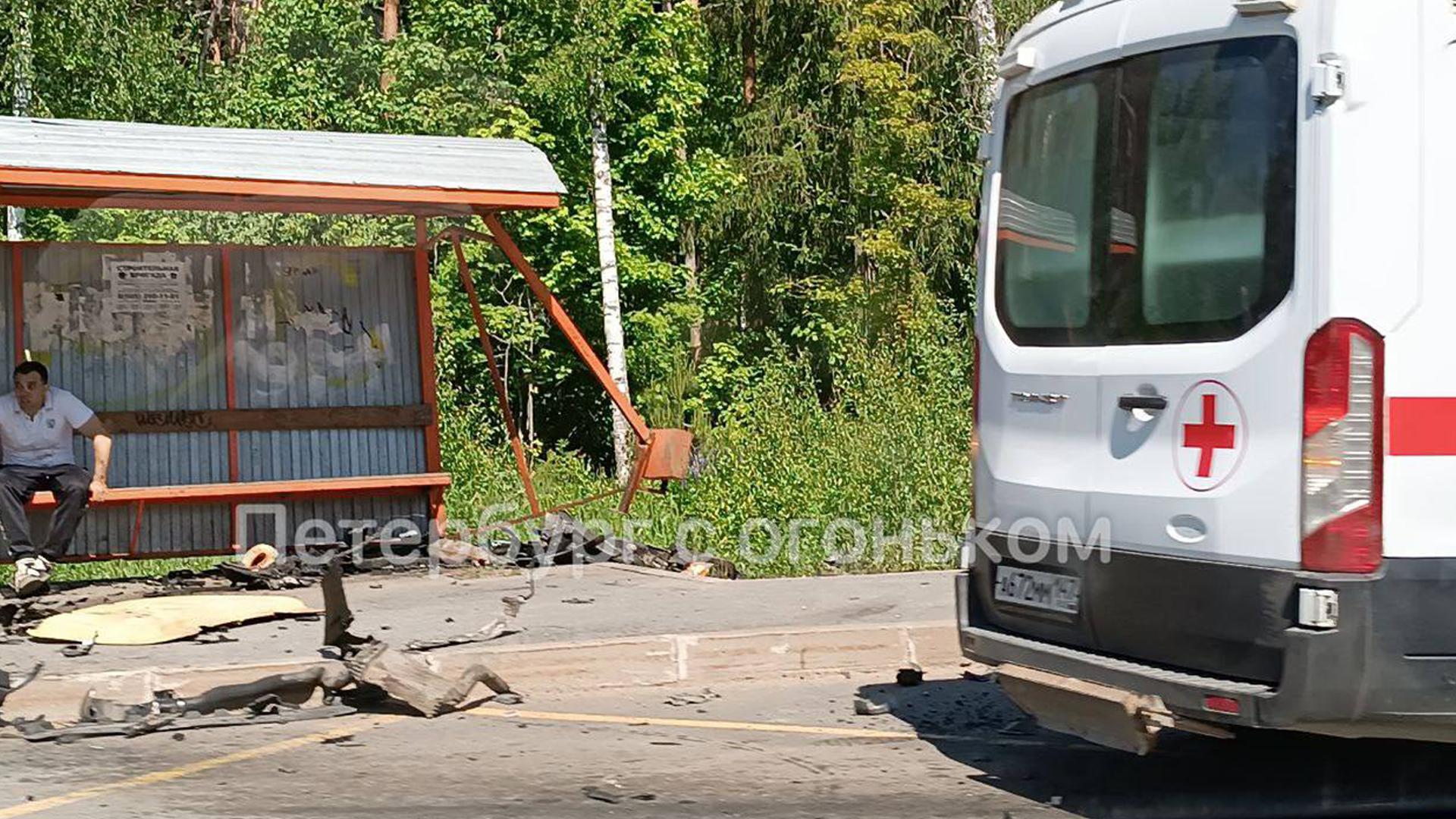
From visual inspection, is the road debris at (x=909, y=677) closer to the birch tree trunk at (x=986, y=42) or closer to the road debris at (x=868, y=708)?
the road debris at (x=868, y=708)

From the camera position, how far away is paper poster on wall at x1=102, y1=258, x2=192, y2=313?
12.1 meters

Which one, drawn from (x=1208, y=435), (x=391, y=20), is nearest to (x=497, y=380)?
(x=1208, y=435)

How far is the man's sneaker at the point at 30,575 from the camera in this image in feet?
34.5

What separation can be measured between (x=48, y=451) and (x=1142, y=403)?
312 inches

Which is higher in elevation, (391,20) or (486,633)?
(391,20)

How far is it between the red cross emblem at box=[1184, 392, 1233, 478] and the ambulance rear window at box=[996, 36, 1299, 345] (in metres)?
0.21

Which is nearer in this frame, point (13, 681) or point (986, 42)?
point (13, 681)

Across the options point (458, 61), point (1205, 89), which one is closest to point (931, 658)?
point (1205, 89)

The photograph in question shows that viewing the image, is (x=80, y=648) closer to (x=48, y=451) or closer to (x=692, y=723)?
(x=48, y=451)

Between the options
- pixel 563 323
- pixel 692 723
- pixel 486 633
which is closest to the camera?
pixel 692 723

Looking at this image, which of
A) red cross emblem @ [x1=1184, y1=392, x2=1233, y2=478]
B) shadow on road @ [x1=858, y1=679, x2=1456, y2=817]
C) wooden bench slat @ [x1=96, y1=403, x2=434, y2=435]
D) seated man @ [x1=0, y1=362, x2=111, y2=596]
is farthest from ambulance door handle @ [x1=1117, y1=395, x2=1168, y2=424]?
wooden bench slat @ [x1=96, y1=403, x2=434, y2=435]

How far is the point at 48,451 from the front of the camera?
11234mm

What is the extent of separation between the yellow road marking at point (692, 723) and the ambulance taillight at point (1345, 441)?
2554mm

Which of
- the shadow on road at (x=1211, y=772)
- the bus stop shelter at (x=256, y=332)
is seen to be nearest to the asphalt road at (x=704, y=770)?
the shadow on road at (x=1211, y=772)
